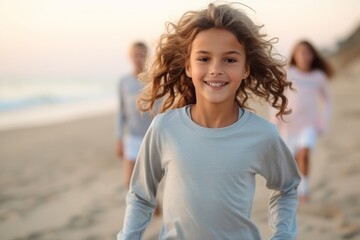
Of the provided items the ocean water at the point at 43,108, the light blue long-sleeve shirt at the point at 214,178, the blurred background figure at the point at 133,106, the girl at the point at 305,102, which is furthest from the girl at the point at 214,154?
the ocean water at the point at 43,108

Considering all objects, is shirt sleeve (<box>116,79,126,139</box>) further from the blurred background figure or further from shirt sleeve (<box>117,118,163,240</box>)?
shirt sleeve (<box>117,118,163,240</box>)

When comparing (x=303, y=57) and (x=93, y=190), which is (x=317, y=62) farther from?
(x=93, y=190)

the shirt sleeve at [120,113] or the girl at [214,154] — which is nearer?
the girl at [214,154]

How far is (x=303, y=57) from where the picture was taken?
616 centimetres

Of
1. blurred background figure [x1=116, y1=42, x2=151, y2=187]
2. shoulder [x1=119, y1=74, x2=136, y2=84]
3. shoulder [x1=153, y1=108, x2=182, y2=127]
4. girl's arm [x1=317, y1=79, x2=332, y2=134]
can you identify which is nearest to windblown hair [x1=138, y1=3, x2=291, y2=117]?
shoulder [x1=153, y1=108, x2=182, y2=127]

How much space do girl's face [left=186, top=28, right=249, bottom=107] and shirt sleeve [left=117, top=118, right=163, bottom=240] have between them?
0.99ft

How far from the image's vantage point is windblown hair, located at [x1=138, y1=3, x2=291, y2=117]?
6.87 feet

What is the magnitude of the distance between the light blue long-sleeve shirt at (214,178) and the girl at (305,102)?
388cm

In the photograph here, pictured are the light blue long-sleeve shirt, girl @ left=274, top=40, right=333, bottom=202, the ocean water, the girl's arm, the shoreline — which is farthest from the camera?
the ocean water

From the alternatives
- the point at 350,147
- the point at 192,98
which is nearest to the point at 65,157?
the point at 350,147

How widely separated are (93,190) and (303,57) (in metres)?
3.55

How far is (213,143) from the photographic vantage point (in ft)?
6.61

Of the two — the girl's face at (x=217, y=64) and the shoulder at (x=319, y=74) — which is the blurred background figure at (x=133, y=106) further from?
the girl's face at (x=217, y=64)

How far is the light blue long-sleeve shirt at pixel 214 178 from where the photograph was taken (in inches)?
78.7
